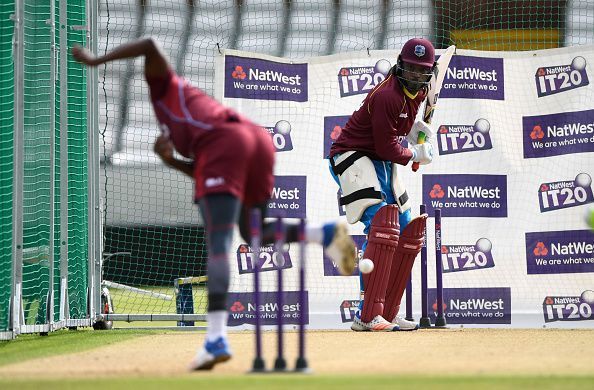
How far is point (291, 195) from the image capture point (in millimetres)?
11023

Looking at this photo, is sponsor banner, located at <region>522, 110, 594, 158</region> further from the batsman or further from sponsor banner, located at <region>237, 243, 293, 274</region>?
sponsor banner, located at <region>237, 243, 293, 274</region>

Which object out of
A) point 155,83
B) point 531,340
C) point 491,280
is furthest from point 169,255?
point 155,83

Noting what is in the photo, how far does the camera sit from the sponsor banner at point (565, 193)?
11.0 m

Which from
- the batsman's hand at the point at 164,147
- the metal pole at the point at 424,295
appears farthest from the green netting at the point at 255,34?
the batsman's hand at the point at 164,147

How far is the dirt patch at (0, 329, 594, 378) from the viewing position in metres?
6.10

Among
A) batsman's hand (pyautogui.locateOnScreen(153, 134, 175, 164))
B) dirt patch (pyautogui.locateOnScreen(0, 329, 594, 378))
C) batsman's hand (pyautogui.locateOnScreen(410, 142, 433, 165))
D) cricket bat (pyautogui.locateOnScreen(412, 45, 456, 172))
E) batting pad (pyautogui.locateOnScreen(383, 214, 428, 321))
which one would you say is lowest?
dirt patch (pyautogui.locateOnScreen(0, 329, 594, 378))

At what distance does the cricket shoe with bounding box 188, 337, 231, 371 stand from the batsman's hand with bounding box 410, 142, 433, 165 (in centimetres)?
414

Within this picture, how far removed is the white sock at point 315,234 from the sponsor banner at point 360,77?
505cm

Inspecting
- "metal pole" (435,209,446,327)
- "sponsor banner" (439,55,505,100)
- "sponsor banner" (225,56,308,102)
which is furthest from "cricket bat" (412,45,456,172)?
"sponsor banner" (225,56,308,102)

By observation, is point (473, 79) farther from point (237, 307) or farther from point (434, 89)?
point (237, 307)

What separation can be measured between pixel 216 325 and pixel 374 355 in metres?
1.61

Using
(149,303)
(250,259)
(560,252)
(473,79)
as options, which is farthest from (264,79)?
(149,303)

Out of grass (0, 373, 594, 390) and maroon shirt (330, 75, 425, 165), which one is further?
maroon shirt (330, 75, 425, 165)

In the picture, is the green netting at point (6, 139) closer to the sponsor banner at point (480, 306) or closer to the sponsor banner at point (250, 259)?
the sponsor banner at point (250, 259)
